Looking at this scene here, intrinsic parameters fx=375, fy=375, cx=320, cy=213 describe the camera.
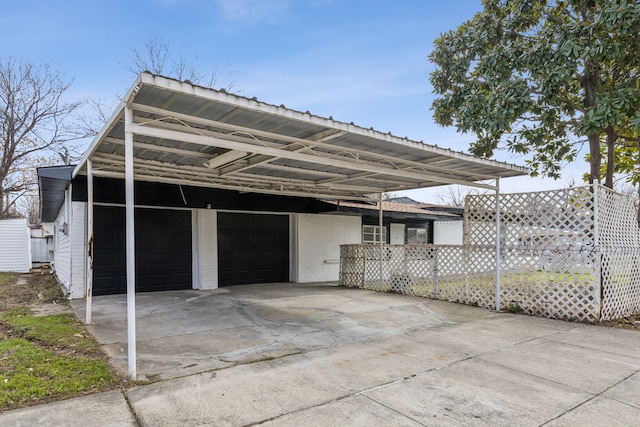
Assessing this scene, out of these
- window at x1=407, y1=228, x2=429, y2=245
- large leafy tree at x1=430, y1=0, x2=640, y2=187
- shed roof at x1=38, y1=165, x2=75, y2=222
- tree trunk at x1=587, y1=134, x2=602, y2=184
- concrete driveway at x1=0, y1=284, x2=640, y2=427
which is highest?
large leafy tree at x1=430, y1=0, x2=640, y2=187

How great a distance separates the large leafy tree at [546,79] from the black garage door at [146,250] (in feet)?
25.6

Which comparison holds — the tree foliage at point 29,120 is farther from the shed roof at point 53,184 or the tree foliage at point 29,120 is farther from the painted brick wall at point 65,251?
the painted brick wall at point 65,251

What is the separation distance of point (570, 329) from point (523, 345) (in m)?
Result: 1.47

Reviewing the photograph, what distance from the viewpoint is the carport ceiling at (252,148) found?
379 centimetres

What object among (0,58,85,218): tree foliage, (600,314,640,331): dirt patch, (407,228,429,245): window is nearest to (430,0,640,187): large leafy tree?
(600,314,640,331): dirt patch

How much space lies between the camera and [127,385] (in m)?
3.32

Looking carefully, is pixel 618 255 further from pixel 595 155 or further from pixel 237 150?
pixel 237 150

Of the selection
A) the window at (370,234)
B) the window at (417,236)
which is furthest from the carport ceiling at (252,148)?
the window at (417,236)

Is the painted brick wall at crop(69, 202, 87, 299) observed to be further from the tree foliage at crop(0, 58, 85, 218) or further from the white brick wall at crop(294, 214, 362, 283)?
the tree foliage at crop(0, 58, 85, 218)

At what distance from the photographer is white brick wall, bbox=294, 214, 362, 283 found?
11609mm

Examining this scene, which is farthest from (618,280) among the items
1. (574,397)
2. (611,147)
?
(574,397)

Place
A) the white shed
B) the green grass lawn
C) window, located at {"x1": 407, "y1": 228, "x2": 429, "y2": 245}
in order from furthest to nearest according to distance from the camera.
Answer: window, located at {"x1": 407, "y1": 228, "x2": 429, "y2": 245} → the white shed → the green grass lawn

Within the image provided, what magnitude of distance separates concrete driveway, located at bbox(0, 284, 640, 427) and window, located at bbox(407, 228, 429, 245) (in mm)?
7945

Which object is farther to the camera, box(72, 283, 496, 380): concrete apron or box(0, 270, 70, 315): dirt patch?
box(0, 270, 70, 315): dirt patch
